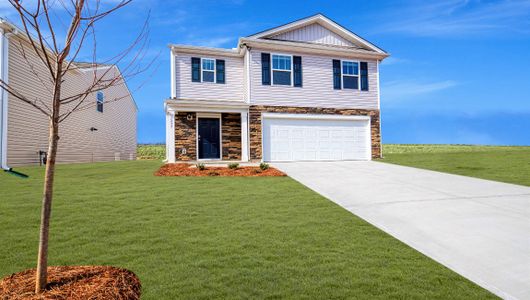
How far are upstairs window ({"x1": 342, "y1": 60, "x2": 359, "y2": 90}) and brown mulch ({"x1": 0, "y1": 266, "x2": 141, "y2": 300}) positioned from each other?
52.0 ft

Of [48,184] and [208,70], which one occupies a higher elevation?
[208,70]

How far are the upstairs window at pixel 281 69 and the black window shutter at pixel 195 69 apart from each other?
392 cm

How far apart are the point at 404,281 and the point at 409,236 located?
1.49 meters

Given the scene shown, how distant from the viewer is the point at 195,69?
52.9 ft

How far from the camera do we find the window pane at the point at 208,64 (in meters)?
16.3

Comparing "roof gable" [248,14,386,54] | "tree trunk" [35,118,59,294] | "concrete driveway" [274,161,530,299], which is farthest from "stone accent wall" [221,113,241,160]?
"tree trunk" [35,118,59,294]

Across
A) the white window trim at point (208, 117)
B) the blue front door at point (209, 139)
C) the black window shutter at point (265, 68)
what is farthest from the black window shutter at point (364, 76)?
the blue front door at point (209, 139)

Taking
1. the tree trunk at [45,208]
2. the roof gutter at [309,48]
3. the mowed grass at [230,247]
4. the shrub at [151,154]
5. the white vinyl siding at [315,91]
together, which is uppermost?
the roof gutter at [309,48]

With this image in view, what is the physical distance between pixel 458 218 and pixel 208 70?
1388 cm

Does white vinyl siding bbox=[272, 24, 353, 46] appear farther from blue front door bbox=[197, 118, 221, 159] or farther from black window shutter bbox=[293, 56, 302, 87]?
blue front door bbox=[197, 118, 221, 159]

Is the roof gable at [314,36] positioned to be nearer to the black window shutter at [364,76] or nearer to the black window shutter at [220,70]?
the black window shutter at [364,76]

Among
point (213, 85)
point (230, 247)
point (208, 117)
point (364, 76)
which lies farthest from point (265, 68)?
point (230, 247)

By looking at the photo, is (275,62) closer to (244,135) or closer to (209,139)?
(244,135)

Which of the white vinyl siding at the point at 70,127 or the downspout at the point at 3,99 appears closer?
the downspout at the point at 3,99
